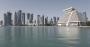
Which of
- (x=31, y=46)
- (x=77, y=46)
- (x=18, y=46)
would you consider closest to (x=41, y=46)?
(x=31, y=46)

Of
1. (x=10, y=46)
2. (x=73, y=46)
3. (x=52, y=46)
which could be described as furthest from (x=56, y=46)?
(x=10, y=46)

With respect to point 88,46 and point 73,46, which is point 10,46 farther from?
point 88,46

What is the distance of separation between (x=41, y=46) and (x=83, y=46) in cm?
642

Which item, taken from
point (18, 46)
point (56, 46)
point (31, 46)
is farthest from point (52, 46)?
point (18, 46)

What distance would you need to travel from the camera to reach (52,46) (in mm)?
29562

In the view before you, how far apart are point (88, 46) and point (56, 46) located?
4936mm

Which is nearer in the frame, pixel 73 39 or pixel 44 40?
pixel 44 40

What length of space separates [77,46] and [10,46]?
1015 cm

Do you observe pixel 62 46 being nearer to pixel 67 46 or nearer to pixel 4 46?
pixel 67 46

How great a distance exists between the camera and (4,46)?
29359mm

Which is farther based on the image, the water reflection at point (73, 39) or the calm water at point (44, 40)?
the water reflection at point (73, 39)

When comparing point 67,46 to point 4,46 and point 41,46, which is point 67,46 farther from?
point 4,46

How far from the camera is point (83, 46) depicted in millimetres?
30016

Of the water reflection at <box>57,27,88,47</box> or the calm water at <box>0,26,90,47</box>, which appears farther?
the water reflection at <box>57,27,88,47</box>
